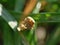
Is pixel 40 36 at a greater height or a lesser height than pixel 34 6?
lesser

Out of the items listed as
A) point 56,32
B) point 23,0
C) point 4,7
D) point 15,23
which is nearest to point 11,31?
point 15,23

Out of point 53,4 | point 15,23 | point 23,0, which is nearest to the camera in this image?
point 15,23

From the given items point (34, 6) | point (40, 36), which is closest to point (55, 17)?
point (34, 6)

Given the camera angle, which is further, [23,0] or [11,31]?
[23,0]

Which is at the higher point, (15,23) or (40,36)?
(15,23)

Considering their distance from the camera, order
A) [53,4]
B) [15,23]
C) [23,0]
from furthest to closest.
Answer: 1. [53,4]
2. [23,0]
3. [15,23]

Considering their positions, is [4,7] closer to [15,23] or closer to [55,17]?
[15,23]

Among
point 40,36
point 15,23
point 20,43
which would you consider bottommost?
point 40,36

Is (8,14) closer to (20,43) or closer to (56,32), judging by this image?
(20,43)

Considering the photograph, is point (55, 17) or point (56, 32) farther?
point (56, 32)
